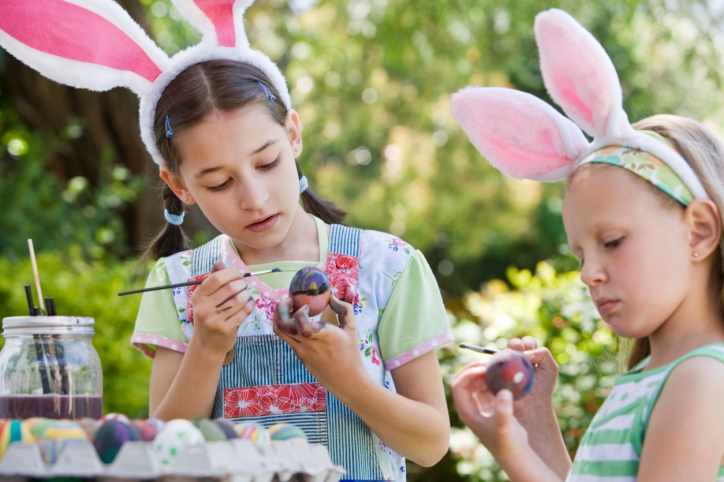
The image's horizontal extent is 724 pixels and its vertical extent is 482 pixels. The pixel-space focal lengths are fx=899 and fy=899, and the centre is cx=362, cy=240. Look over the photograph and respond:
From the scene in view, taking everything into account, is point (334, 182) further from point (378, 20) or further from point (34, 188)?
point (34, 188)

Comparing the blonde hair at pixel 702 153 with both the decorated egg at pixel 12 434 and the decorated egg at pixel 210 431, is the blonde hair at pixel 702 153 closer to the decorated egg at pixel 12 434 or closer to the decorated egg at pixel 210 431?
the decorated egg at pixel 210 431

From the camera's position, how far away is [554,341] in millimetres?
4668

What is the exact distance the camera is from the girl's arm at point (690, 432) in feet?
4.61

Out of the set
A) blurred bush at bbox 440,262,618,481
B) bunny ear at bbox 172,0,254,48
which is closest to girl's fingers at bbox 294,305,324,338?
bunny ear at bbox 172,0,254,48

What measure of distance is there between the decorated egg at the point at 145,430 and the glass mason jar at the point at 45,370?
664 millimetres

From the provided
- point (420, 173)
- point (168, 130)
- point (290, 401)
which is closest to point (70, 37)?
point (168, 130)

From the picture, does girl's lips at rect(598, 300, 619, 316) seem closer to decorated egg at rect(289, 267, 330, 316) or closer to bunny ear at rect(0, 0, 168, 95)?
decorated egg at rect(289, 267, 330, 316)

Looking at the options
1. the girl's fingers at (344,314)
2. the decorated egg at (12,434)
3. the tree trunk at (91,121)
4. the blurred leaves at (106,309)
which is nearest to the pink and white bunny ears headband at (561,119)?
the girl's fingers at (344,314)

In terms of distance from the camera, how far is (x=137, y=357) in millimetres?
5023

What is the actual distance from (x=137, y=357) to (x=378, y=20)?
543 cm

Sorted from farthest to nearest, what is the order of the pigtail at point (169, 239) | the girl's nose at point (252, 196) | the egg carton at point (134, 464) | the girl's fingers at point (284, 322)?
the pigtail at point (169, 239), the girl's nose at point (252, 196), the girl's fingers at point (284, 322), the egg carton at point (134, 464)

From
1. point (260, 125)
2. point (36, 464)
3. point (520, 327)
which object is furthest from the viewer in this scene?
point (520, 327)

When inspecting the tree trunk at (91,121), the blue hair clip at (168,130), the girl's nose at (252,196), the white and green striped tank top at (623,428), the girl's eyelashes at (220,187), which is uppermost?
the tree trunk at (91,121)

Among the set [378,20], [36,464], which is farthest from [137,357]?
[378,20]
